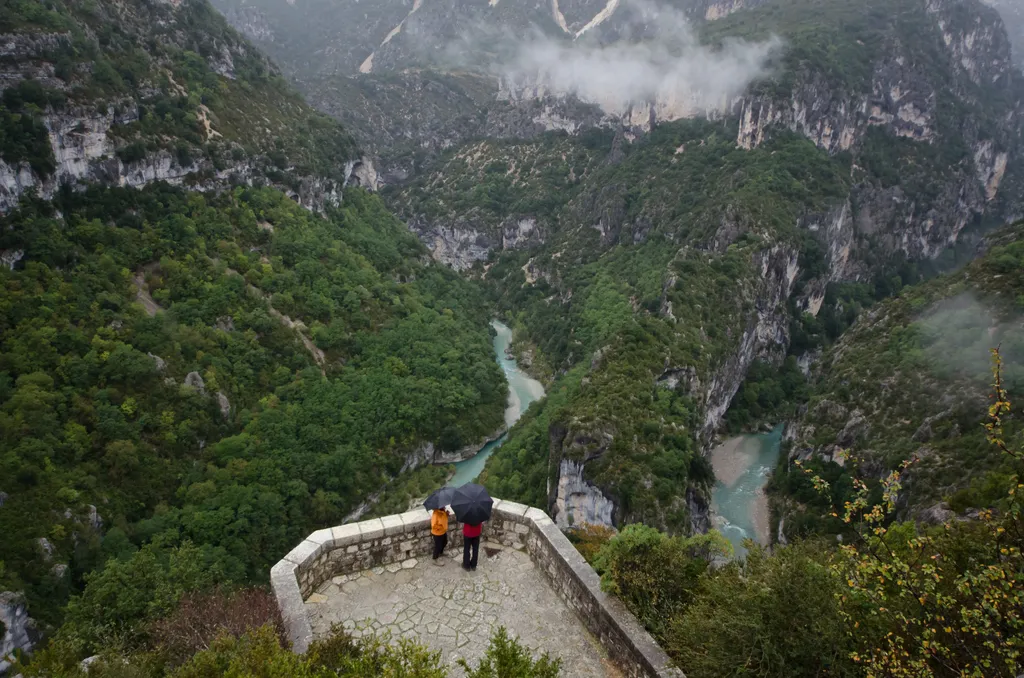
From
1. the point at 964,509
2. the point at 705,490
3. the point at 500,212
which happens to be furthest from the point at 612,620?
the point at 500,212

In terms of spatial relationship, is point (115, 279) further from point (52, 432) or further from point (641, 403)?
point (641, 403)

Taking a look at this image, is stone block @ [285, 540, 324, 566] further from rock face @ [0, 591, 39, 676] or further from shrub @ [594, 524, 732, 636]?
rock face @ [0, 591, 39, 676]

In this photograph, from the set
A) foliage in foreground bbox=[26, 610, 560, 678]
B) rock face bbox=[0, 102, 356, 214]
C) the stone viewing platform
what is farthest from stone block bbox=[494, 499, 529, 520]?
rock face bbox=[0, 102, 356, 214]

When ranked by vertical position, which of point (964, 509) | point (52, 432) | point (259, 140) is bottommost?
point (964, 509)

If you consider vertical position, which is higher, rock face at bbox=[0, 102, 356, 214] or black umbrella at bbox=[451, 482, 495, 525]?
rock face at bbox=[0, 102, 356, 214]

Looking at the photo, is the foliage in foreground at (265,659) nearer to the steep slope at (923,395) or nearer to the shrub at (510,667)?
the shrub at (510,667)
